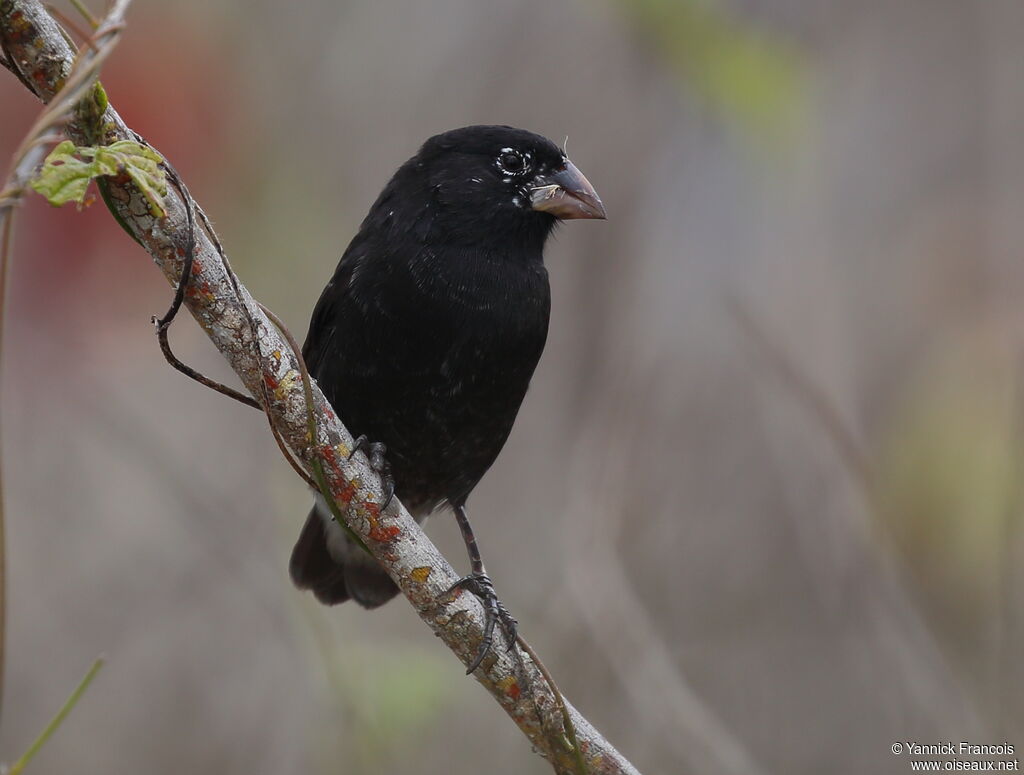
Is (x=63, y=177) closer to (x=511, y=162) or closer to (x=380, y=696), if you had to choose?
(x=511, y=162)

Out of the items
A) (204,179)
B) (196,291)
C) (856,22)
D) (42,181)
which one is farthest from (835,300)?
(42,181)

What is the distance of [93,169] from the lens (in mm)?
1683

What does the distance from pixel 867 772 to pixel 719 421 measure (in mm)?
1759

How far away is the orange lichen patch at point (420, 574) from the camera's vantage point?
2441 mm

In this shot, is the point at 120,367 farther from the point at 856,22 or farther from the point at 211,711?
the point at 856,22

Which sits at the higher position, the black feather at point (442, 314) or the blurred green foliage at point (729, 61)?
the blurred green foliage at point (729, 61)

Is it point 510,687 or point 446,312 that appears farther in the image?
point 446,312

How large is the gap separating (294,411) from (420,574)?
45 centimetres

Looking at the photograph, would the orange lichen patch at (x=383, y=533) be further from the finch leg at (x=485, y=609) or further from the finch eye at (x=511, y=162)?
the finch eye at (x=511, y=162)

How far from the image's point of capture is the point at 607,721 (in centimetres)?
475

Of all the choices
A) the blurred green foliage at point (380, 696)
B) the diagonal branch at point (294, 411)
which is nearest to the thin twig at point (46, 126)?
the diagonal branch at point (294, 411)

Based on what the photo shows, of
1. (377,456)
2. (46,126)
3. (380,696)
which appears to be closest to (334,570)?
(380,696)

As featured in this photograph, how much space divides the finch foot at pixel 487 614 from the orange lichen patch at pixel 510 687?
2.7 inches

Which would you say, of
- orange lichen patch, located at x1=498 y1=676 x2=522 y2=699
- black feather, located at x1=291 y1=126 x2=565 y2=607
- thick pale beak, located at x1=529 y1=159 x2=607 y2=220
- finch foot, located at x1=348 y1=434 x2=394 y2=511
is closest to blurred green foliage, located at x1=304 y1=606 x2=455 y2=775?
black feather, located at x1=291 y1=126 x2=565 y2=607
